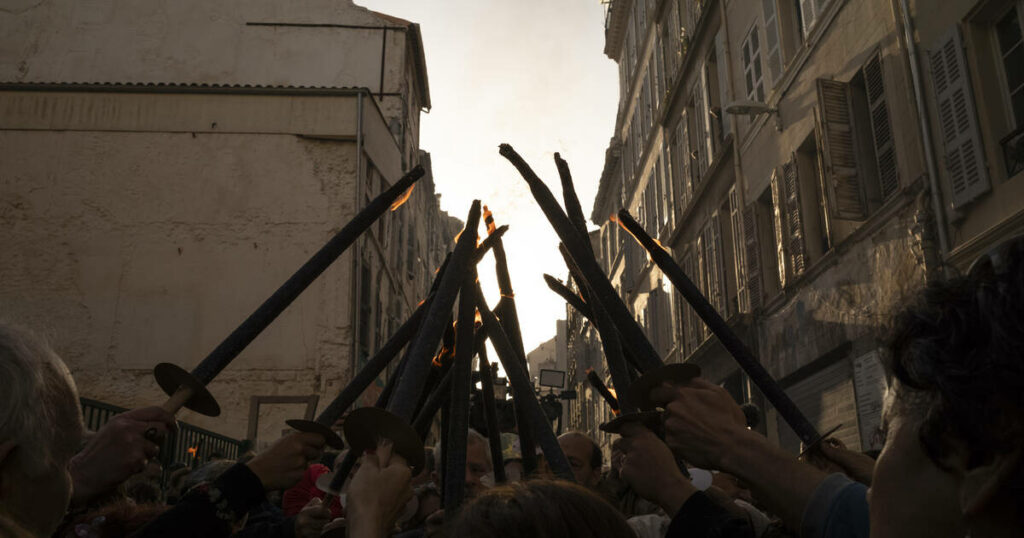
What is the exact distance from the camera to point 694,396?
77.0 inches

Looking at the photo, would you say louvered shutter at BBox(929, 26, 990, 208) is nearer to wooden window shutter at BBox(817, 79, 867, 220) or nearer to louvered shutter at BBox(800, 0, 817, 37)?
wooden window shutter at BBox(817, 79, 867, 220)

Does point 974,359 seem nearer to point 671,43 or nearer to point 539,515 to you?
point 539,515

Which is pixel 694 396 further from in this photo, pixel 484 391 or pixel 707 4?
pixel 707 4

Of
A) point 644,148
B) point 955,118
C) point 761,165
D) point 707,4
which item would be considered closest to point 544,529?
point 955,118

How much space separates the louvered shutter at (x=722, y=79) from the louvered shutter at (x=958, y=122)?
24.7ft

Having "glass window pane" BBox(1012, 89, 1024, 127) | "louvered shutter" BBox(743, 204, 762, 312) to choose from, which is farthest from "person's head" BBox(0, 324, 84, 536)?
A: "louvered shutter" BBox(743, 204, 762, 312)

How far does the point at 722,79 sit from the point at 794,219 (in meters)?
5.08

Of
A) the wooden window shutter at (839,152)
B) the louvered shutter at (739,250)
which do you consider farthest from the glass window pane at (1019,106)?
the louvered shutter at (739,250)

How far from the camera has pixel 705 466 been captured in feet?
6.10

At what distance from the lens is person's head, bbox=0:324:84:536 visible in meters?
1.60

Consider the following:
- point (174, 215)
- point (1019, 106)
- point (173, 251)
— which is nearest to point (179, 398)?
point (1019, 106)

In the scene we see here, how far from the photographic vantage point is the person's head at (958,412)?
101 centimetres

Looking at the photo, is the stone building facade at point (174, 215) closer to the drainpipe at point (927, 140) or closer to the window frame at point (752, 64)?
the window frame at point (752, 64)

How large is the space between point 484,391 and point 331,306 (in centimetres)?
1357
